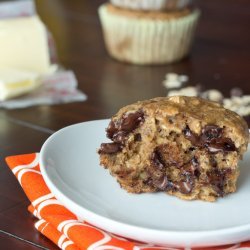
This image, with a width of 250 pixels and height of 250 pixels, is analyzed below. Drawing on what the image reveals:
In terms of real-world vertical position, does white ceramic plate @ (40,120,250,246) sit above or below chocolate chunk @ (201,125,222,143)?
below

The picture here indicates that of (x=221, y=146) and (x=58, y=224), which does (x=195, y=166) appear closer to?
(x=221, y=146)

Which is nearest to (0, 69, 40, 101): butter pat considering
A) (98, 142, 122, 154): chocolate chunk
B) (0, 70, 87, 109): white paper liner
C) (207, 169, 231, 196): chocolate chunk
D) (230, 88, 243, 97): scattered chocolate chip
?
(0, 70, 87, 109): white paper liner

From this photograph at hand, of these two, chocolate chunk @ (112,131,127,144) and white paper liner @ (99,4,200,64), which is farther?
white paper liner @ (99,4,200,64)

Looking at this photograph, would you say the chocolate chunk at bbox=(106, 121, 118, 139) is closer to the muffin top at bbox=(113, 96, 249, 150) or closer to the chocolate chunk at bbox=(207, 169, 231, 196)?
the muffin top at bbox=(113, 96, 249, 150)

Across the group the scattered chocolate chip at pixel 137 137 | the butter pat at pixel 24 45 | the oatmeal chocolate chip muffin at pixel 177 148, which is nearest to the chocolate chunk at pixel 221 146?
the oatmeal chocolate chip muffin at pixel 177 148

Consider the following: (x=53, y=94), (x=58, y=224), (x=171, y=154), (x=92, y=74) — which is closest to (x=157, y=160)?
(x=171, y=154)
